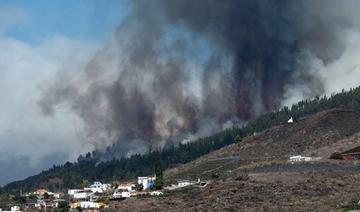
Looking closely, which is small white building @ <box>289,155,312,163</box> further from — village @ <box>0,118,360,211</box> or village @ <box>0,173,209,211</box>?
village @ <box>0,173,209,211</box>

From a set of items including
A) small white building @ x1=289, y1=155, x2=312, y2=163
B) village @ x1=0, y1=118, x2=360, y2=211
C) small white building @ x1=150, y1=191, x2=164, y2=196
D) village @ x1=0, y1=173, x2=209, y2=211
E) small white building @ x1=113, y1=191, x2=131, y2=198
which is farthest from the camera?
small white building @ x1=289, y1=155, x2=312, y2=163

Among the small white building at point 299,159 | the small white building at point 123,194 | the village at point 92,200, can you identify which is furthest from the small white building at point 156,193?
the small white building at point 299,159

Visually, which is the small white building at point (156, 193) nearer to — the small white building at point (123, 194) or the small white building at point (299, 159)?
the small white building at point (123, 194)

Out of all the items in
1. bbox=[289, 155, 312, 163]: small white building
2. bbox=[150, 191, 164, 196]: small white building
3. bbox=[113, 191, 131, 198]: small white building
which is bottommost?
bbox=[150, 191, 164, 196]: small white building

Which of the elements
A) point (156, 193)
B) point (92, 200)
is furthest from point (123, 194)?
point (156, 193)

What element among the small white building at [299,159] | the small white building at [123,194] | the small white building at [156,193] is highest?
the small white building at [299,159]

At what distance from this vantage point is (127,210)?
13662 cm

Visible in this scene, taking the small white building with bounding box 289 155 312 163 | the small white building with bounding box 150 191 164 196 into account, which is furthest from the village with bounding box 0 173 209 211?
the small white building with bounding box 289 155 312 163

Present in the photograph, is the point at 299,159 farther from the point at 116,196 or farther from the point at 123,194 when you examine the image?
the point at 116,196

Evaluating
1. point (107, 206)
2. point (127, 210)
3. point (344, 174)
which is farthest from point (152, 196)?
point (344, 174)

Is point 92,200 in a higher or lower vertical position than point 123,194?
lower


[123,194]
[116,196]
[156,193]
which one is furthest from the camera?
[123,194]

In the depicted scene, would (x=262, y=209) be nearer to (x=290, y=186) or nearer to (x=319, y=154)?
(x=290, y=186)

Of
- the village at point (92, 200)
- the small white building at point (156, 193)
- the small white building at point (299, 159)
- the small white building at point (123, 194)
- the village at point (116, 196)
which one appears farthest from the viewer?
the small white building at point (299, 159)
